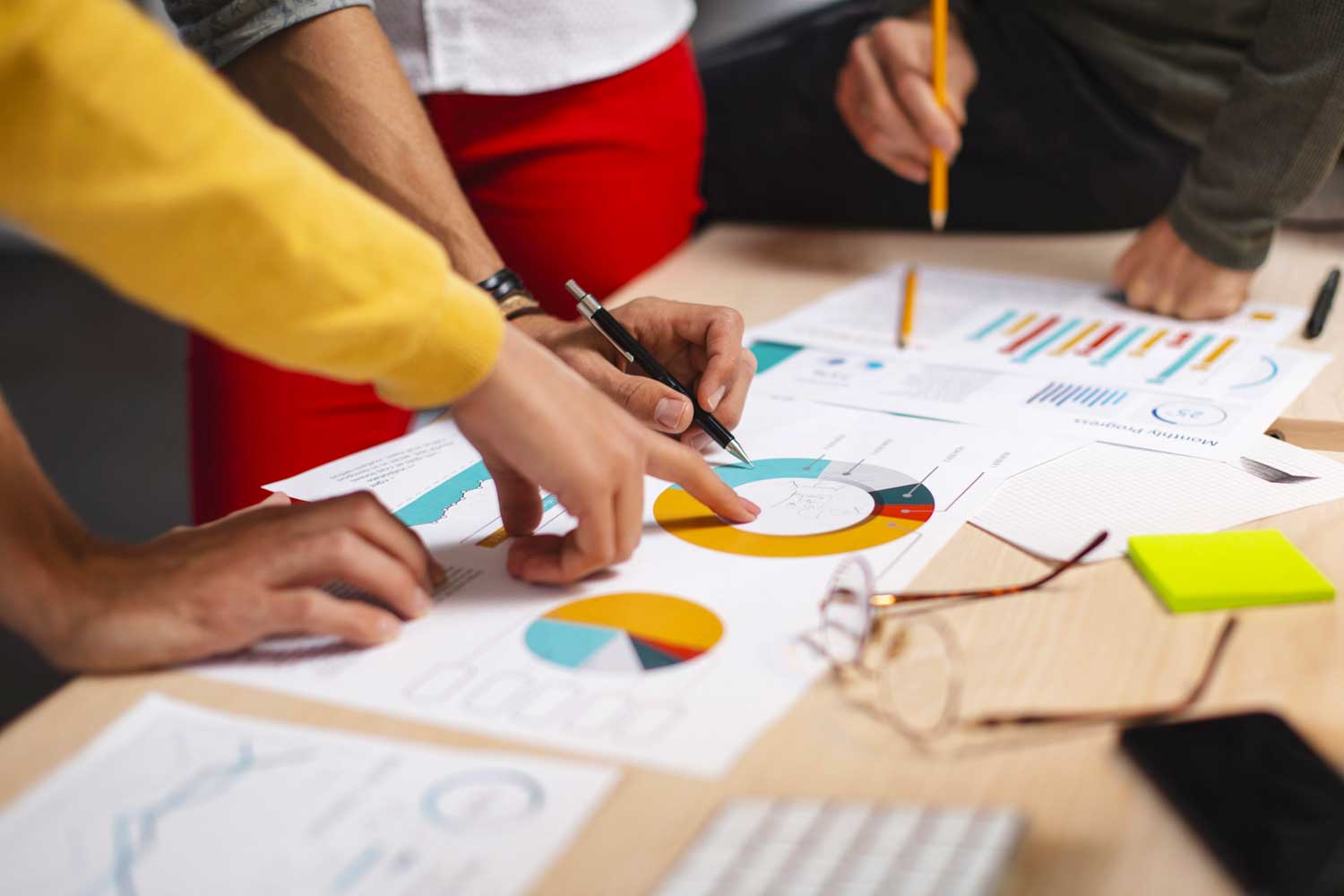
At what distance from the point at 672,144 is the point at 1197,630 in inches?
33.6

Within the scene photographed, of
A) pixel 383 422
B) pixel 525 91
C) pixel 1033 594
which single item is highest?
pixel 525 91

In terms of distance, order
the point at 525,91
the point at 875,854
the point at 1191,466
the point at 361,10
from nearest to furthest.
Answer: the point at 875,854 → the point at 1191,466 → the point at 361,10 → the point at 525,91

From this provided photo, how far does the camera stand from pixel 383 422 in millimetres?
984

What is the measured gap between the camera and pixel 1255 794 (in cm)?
40

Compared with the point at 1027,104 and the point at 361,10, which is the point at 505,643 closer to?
the point at 361,10

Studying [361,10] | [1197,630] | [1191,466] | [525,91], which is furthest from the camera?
[525,91]

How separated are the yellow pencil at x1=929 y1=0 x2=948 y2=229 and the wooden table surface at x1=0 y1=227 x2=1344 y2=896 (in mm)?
526

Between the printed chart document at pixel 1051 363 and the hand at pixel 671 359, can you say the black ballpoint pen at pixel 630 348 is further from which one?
the printed chart document at pixel 1051 363

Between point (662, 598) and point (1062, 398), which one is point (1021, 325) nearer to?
point (1062, 398)

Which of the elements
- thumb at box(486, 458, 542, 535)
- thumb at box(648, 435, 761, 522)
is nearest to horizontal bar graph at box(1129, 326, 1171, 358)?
thumb at box(648, 435, 761, 522)

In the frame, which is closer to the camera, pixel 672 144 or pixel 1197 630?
pixel 1197 630

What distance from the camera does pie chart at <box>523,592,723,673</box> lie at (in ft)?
1.68

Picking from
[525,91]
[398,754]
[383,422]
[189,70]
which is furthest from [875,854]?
[525,91]

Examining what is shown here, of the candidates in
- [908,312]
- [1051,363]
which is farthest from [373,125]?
[1051,363]
